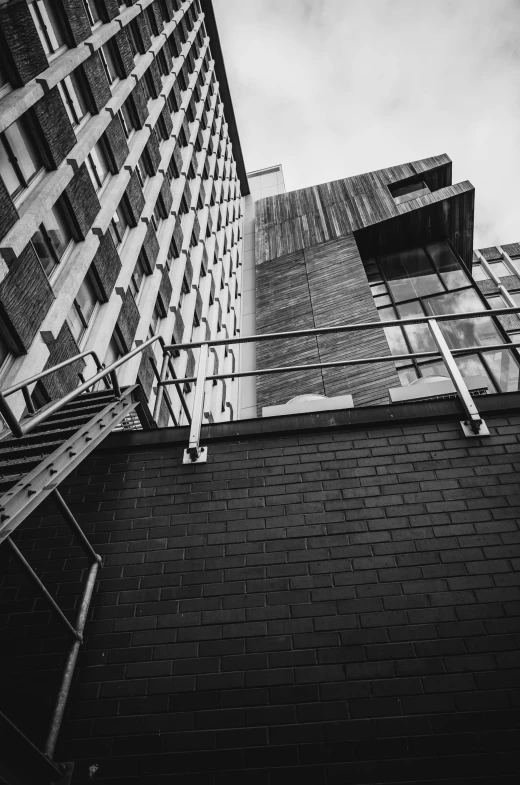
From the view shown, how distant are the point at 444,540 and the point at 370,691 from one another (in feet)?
3.93

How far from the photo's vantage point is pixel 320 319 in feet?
55.8

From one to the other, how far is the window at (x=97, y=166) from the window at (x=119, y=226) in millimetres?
907

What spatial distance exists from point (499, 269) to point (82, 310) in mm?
37335

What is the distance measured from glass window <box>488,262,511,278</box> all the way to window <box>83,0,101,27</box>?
33952 mm

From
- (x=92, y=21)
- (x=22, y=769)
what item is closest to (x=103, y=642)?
(x=22, y=769)

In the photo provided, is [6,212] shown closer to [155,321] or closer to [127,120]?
[155,321]

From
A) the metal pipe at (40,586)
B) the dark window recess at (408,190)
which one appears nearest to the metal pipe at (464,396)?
the metal pipe at (40,586)

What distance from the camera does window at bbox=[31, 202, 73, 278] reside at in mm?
8688

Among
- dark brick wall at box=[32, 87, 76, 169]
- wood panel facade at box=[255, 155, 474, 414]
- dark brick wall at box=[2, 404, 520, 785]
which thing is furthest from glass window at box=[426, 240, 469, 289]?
dark brick wall at box=[2, 404, 520, 785]

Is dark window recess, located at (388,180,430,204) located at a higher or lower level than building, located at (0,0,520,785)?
higher

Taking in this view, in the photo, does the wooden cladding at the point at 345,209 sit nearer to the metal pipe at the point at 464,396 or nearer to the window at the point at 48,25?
the window at the point at 48,25

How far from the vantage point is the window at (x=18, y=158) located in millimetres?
7934

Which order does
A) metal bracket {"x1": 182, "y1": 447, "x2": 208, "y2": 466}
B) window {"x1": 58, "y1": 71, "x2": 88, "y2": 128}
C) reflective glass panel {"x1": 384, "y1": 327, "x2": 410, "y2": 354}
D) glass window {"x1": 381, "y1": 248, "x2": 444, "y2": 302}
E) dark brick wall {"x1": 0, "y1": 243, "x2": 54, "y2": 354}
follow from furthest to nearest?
glass window {"x1": 381, "y1": 248, "x2": 444, "y2": 302}
reflective glass panel {"x1": 384, "y1": 327, "x2": 410, "y2": 354}
window {"x1": 58, "y1": 71, "x2": 88, "y2": 128}
dark brick wall {"x1": 0, "y1": 243, "x2": 54, "y2": 354}
metal bracket {"x1": 182, "y1": 447, "x2": 208, "y2": 466}

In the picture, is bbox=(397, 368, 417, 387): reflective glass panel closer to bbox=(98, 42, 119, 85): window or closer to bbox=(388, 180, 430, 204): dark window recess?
bbox=(388, 180, 430, 204): dark window recess
